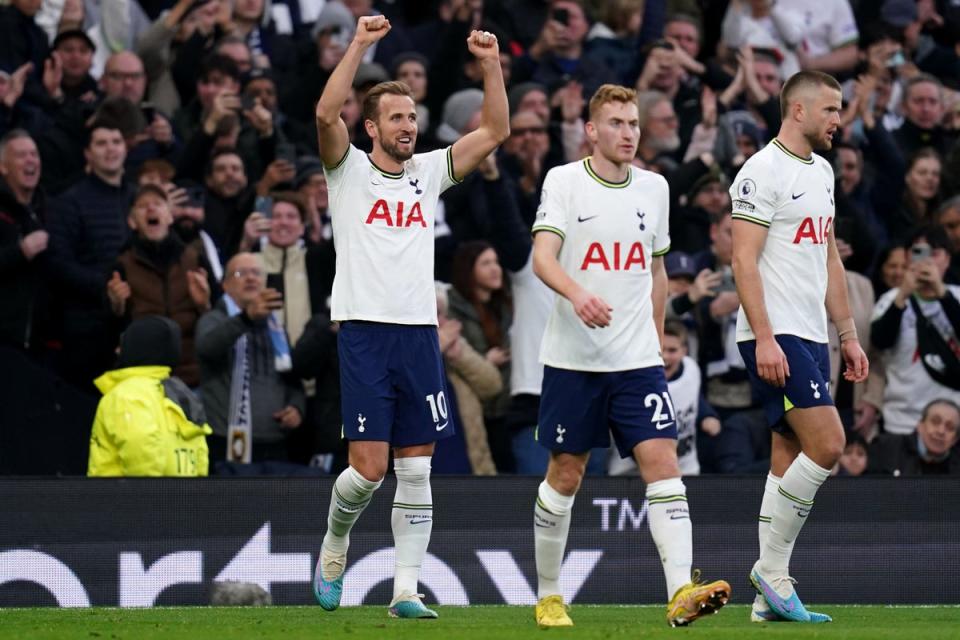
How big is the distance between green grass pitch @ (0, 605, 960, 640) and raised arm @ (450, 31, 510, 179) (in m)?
2.54

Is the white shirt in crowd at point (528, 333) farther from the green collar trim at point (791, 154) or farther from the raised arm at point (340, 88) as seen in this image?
the raised arm at point (340, 88)

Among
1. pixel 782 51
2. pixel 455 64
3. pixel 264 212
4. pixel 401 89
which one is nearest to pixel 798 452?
pixel 401 89

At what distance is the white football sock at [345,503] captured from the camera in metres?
9.65

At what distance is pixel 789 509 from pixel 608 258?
1664 millimetres

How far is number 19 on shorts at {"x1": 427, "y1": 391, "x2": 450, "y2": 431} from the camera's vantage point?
9.68 meters

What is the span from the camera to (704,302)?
14578 millimetres

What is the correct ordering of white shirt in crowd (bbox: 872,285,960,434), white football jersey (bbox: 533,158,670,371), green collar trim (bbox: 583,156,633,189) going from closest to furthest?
white football jersey (bbox: 533,158,670,371)
green collar trim (bbox: 583,156,633,189)
white shirt in crowd (bbox: 872,285,960,434)

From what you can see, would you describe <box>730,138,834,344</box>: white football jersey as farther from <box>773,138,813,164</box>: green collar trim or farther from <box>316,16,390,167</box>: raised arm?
<box>316,16,390,167</box>: raised arm

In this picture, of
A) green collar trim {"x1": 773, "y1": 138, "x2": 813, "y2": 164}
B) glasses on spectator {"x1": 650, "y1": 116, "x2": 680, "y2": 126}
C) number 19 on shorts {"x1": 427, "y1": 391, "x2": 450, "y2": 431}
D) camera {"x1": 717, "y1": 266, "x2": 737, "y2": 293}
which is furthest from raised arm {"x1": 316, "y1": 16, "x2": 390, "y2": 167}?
glasses on spectator {"x1": 650, "y1": 116, "x2": 680, "y2": 126}

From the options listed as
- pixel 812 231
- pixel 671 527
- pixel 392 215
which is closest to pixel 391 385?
pixel 392 215

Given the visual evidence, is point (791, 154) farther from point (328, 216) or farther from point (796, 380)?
point (328, 216)

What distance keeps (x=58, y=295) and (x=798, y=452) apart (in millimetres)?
6422

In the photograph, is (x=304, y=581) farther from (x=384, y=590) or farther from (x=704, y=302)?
(x=704, y=302)

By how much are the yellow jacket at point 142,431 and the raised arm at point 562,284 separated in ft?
12.1
